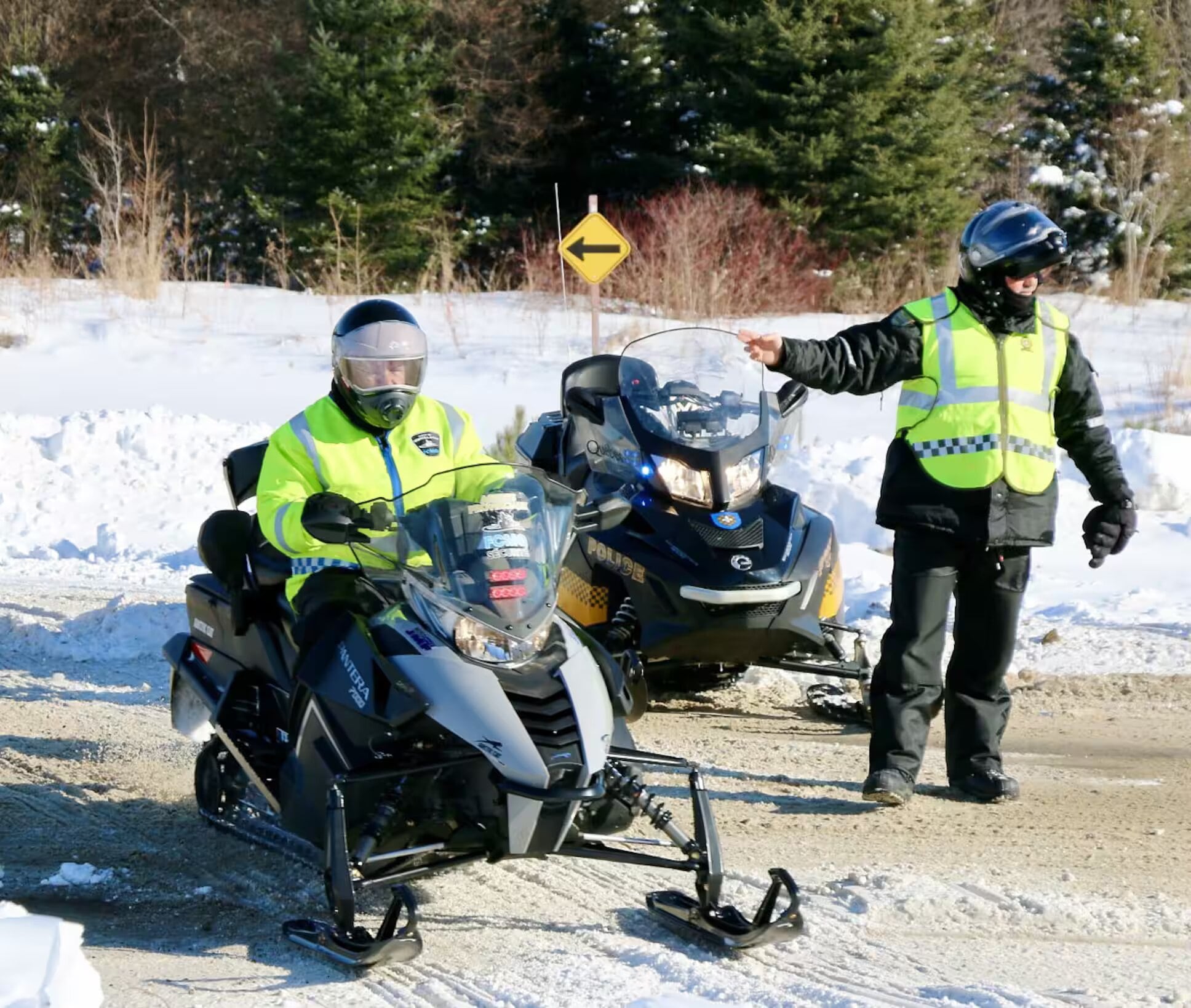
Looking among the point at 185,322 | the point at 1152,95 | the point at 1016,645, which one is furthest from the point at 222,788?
the point at 1152,95

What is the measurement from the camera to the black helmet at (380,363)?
4.94 m

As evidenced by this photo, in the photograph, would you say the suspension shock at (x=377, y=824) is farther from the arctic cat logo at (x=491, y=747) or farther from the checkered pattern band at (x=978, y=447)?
the checkered pattern band at (x=978, y=447)

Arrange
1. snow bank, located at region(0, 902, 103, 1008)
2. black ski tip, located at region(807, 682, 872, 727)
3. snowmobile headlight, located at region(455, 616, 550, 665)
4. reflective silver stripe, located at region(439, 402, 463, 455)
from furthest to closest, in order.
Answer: black ski tip, located at region(807, 682, 872, 727) < reflective silver stripe, located at region(439, 402, 463, 455) < snowmobile headlight, located at region(455, 616, 550, 665) < snow bank, located at region(0, 902, 103, 1008)

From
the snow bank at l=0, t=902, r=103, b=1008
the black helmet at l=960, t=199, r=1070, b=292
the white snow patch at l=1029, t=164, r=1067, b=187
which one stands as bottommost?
the snow bank at l=0, t=902, r=103, b=1008

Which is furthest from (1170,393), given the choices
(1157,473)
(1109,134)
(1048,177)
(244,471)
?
(1109,134)

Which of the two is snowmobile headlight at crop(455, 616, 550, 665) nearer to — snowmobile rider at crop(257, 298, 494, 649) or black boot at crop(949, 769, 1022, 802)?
snowmobile rider at crop(257, 298, 494, 649)

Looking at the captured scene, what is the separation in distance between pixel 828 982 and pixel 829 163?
24312mm

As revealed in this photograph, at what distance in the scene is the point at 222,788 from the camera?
5.31m

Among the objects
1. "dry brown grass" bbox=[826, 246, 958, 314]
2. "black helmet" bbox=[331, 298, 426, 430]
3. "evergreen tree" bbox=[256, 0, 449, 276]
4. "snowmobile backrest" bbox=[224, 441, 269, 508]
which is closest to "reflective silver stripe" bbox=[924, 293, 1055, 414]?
"black helmet" bbox=[331, 298, 426, 430]

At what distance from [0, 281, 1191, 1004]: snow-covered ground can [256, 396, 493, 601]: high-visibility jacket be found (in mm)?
1212

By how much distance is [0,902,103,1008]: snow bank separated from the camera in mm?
3539

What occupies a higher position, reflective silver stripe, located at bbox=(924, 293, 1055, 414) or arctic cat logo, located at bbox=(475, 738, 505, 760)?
reflective silver stripe, located at bbox=(924, 293, 1055, 414)

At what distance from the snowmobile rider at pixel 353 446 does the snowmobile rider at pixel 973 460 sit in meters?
1.11

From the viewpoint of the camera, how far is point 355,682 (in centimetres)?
442
